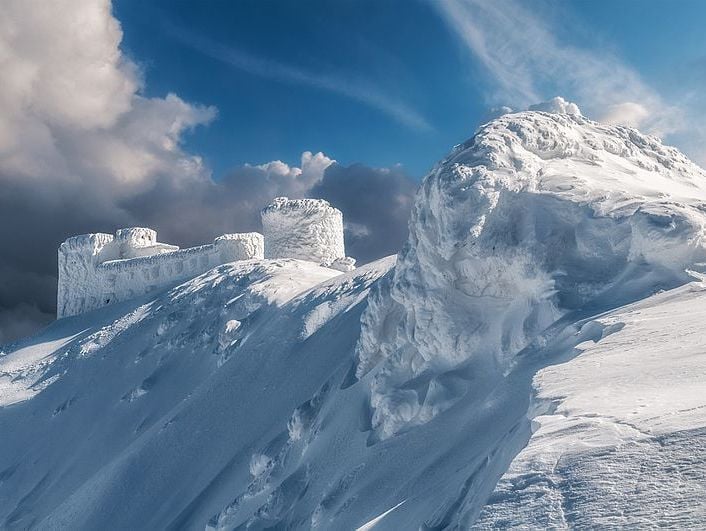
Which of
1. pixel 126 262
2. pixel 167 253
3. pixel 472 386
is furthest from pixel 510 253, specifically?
pixel 126 262

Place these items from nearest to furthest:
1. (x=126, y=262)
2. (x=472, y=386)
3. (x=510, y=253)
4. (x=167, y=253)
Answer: (x=472, y=386), (x=510, y=253), (x=167, y=253), (x=126, y=262)

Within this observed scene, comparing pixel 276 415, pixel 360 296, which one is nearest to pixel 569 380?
pixel 276 415

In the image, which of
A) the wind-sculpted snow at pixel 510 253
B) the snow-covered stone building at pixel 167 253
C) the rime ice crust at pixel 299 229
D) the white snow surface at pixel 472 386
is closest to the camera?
the white snow surface at pixel 472 386

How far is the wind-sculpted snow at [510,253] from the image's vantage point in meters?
9.28

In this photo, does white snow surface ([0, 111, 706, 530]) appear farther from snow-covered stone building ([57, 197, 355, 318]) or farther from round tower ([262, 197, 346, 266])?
snow-covered stone building ([57, 197, 355, 318])

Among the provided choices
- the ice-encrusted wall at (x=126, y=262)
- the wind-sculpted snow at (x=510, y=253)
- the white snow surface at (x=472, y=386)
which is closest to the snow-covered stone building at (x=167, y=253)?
the ice-encrusted wall at (x=126, y=262)

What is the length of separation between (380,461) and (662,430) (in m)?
6.20

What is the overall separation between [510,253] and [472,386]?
215 cm

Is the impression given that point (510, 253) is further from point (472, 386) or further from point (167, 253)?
point (167, 253)

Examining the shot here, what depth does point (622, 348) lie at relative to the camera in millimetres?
6785

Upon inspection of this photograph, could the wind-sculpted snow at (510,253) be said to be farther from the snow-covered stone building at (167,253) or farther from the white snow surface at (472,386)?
the snow-covered stone building at (167,253)

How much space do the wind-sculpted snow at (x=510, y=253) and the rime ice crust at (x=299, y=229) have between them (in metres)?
20.8

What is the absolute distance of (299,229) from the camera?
33750 mm

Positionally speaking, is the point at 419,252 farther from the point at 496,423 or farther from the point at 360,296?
the point at 360,296
